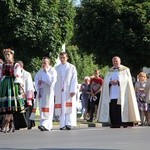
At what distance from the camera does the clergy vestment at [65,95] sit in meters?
17.2

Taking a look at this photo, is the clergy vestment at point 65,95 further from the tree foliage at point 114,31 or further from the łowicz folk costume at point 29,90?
the tree foliage at point 114,31

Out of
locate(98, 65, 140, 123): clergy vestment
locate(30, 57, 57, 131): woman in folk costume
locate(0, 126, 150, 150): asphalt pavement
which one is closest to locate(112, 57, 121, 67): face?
locate(98, 65, 140, 123): clergy vestment

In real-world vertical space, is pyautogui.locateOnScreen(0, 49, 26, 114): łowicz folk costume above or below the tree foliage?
below

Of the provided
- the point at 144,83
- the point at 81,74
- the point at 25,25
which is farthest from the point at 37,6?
the point at 81,74

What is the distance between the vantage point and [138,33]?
120 feet

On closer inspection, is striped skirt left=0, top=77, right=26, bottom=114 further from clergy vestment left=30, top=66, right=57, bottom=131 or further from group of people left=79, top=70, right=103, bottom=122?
group of people left=79, top=70, right=103, bottom=122

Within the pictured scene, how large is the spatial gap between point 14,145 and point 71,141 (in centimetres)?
128

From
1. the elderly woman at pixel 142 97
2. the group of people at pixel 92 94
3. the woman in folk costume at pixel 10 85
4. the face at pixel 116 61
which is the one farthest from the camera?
the group of people at pixel 92 94

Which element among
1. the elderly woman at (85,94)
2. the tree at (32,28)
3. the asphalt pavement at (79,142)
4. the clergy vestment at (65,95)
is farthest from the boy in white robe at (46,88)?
the tree at (32,28)

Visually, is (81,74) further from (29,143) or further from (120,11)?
(29,143)

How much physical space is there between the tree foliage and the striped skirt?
20.1m

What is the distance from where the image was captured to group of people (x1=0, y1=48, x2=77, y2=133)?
1591 centimetres

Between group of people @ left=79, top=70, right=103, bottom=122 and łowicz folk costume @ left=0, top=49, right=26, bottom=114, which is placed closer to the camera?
łowicz folk costume @ left=0, top=49, right=26, bottom=114

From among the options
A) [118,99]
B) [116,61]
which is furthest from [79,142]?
[116,61]
